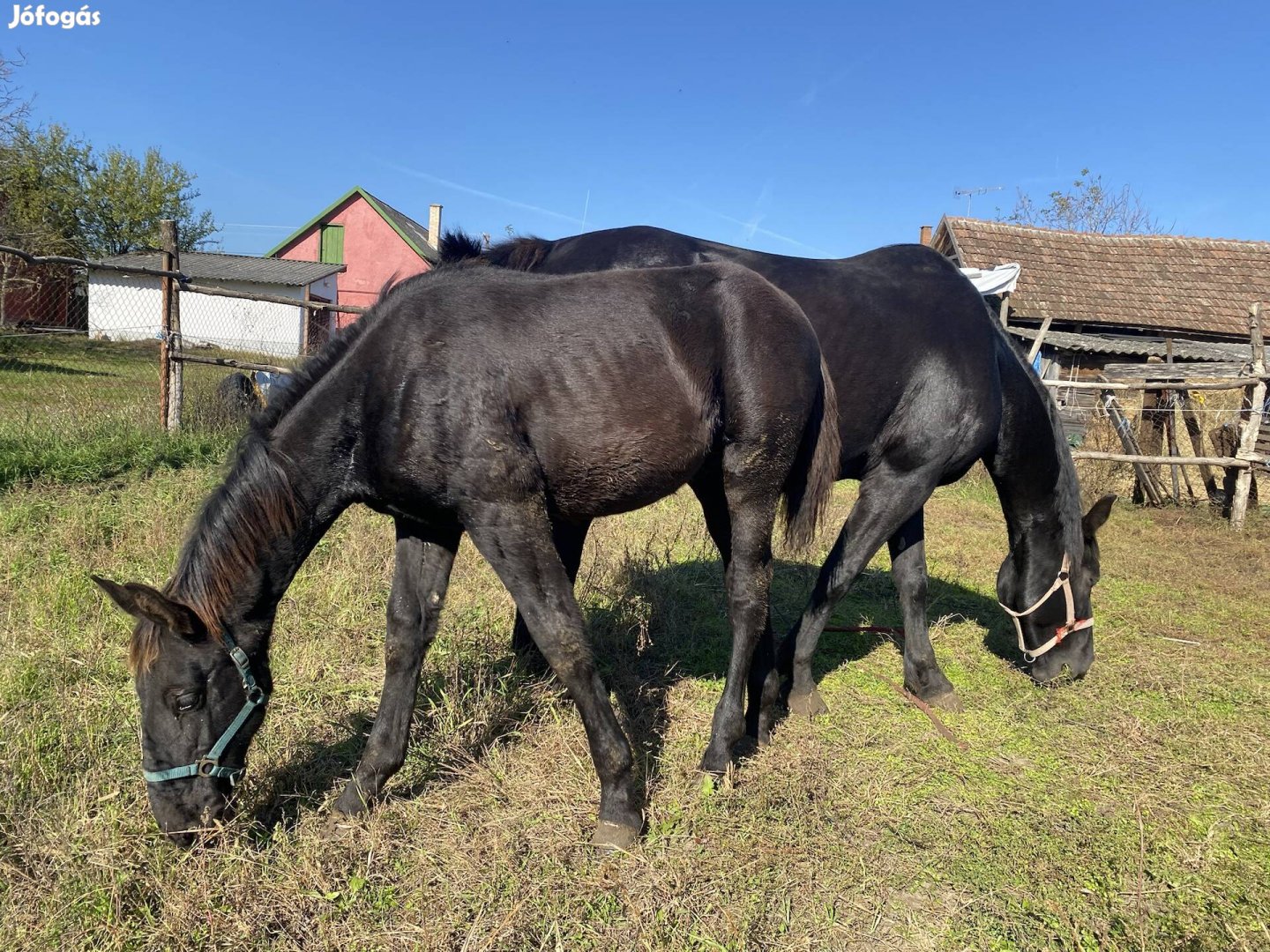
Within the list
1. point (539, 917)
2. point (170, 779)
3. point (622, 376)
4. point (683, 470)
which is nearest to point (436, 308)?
Answer: point (622, 376)

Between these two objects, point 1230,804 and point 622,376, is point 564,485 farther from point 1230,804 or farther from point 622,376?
point 1230,804

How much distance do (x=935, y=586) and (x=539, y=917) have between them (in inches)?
201

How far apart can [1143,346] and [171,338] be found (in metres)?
17.6

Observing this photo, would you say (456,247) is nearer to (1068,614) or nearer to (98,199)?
(1068,614)

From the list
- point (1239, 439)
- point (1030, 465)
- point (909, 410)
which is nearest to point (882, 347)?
point (909, 410)

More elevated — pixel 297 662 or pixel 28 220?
pixel 28 220

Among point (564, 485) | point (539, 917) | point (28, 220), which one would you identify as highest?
point (28, 220)

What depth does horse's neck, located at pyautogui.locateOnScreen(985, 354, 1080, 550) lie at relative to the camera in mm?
4438

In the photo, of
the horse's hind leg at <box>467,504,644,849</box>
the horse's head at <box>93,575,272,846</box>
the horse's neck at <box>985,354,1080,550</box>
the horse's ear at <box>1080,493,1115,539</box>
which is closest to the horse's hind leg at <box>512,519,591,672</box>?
the horse's hind leg at <box>467,504,644,849</box>

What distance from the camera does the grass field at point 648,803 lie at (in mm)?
2340

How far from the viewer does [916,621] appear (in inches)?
179

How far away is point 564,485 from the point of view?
2867 mm

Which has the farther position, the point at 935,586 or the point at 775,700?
the point at 935,586

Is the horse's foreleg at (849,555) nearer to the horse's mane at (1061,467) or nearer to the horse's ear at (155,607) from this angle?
the horse's mane at (1061,467)
